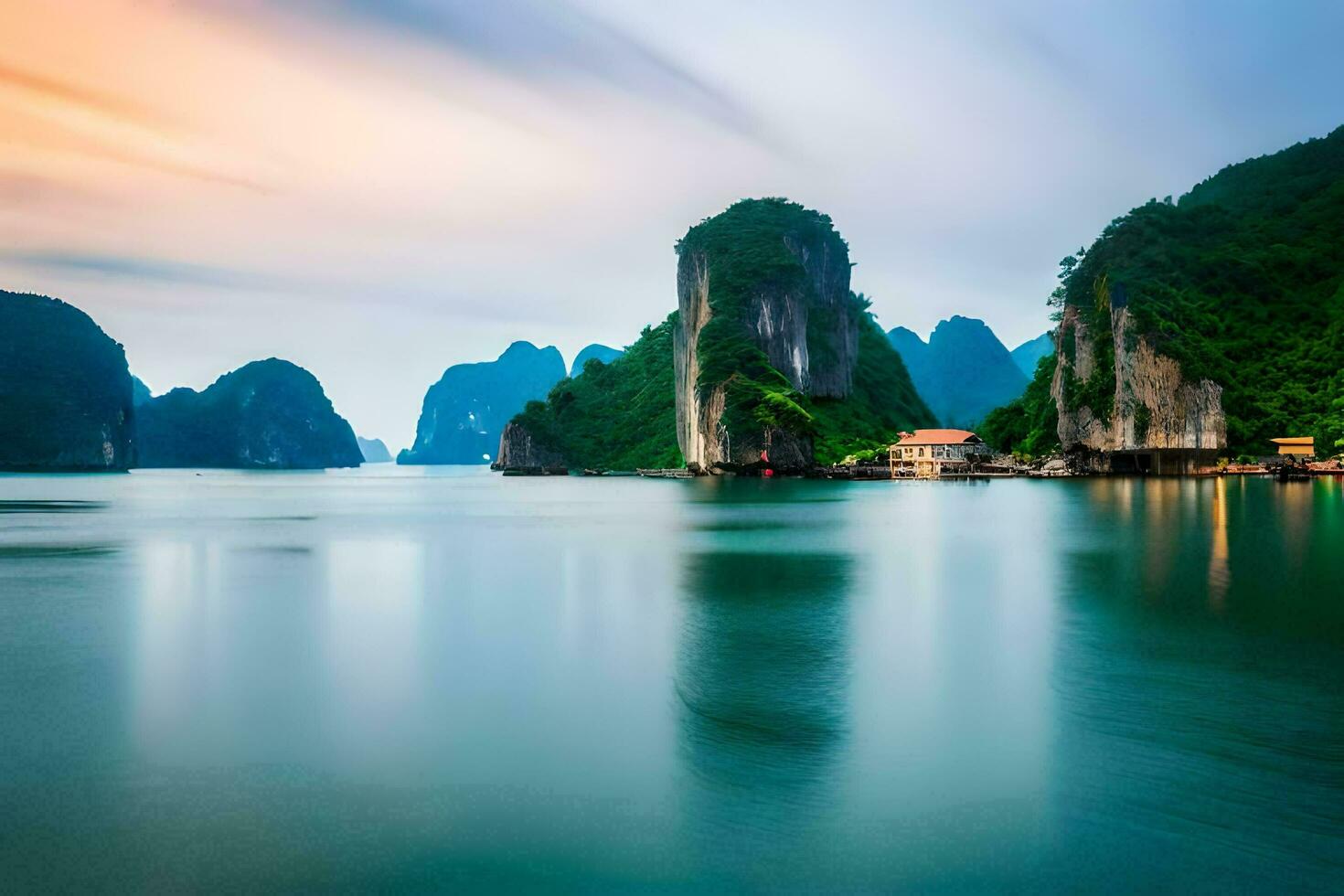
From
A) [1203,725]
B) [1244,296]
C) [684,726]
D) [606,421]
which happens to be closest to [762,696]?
[684,726]

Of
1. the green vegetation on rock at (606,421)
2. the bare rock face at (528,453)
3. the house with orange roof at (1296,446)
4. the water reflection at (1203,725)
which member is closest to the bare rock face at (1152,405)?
the house with orange roof at (1296,446)

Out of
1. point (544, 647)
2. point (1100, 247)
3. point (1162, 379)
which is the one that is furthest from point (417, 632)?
point (1100, 247)

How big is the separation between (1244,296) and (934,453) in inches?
1573

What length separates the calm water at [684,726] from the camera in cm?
865

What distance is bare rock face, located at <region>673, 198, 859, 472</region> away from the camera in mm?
130875

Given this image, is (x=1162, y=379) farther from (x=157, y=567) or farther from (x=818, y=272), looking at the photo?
(x=157, y=567)

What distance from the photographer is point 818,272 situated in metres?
178

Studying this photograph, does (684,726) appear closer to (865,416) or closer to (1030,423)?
(1030,423)

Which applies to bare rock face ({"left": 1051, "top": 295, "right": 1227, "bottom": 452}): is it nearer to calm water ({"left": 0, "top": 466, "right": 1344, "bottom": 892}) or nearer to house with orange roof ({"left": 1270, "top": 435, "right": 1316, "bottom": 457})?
house with orange roof ({"left": 1270, "top": 435, "right": 1316, "bottom": 457})

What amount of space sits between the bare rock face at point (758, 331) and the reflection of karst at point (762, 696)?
104 meters

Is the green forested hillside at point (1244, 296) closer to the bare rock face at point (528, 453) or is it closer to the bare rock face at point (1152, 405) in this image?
the bare rock face at point (1152, 405)

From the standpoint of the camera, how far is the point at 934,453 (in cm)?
12156

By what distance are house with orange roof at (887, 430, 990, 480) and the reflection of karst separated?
3796 inches

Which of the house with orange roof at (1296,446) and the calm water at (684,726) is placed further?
the house with orange roof at (1296,446)
